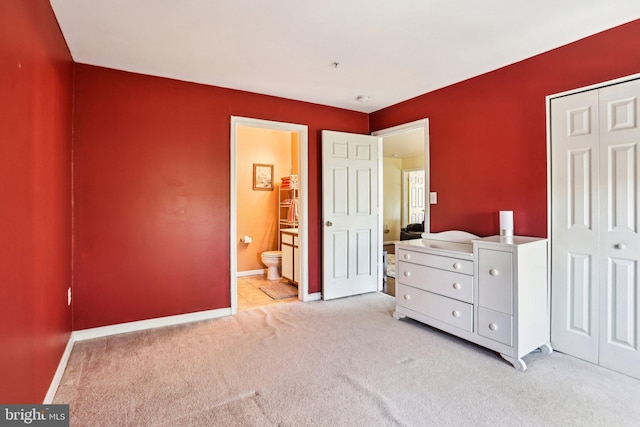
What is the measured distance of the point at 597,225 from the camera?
8.04ft

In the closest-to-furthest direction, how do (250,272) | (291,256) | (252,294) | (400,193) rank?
1. (252,294)
2. (291,256)
3. (250,272)
4. (400,193)

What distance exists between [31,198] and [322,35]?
2.08 meters

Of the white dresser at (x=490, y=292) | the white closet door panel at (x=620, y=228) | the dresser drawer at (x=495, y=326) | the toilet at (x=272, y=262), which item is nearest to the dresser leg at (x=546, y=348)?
the white dresser at (x=490, y=292)

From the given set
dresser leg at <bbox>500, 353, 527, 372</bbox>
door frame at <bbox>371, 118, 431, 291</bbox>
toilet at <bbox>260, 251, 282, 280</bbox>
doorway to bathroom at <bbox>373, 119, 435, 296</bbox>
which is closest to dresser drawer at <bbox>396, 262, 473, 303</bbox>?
dresser leg at <bbox>500, 353, 527, 372</bbox>

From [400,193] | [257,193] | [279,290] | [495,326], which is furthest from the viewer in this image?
[400,193]

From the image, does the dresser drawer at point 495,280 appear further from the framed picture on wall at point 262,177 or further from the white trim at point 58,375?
the framed picture on wall at point 262,177

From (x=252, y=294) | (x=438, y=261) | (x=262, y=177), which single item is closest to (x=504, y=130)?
(x=438, y=261)

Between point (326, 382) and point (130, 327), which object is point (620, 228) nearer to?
point (326, 382)

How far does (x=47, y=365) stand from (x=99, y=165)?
1708 mm

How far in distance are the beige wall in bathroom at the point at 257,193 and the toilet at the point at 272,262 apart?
19.2 inches

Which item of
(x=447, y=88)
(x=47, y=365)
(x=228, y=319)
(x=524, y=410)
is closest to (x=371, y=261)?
(x=228, y=319)

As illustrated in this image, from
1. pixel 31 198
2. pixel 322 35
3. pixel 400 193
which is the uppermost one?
pixel 322 35

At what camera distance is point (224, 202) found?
3.57 meters

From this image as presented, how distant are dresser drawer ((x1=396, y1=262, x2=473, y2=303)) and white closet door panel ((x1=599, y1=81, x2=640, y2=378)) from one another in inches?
35.6
